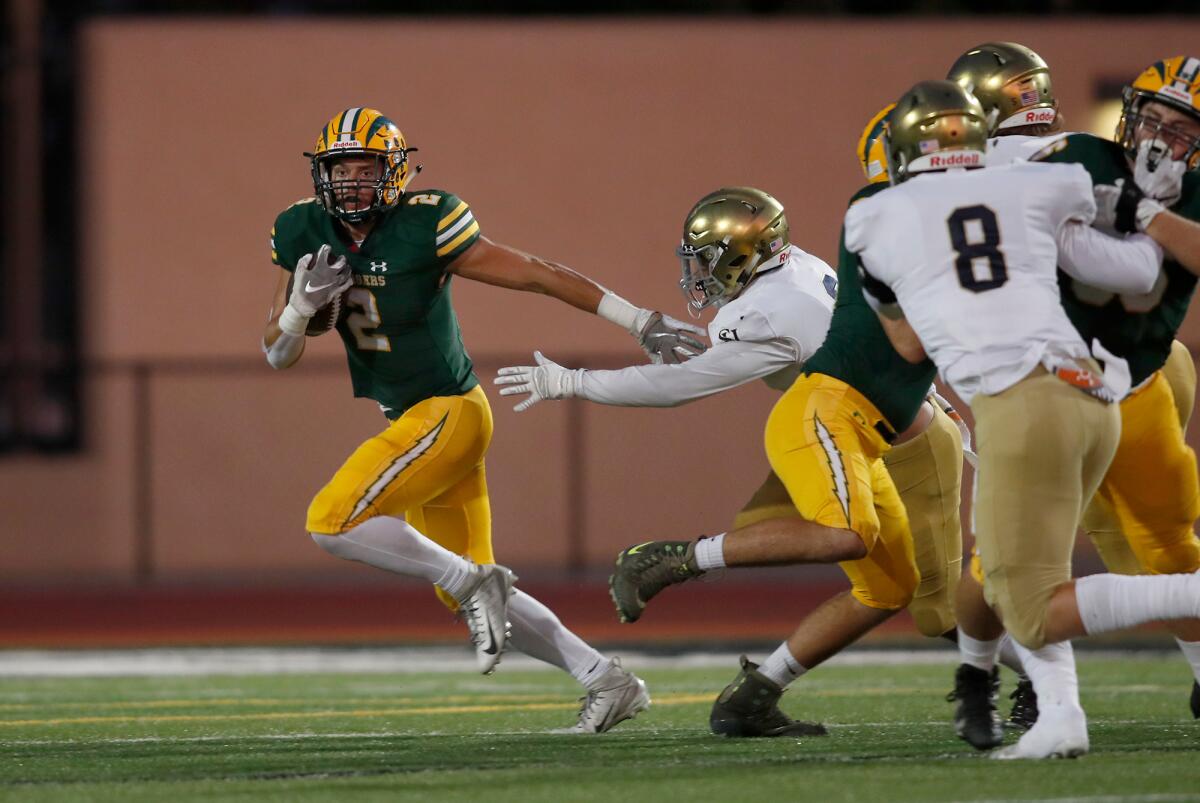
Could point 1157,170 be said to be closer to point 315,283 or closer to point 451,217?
point 451,217

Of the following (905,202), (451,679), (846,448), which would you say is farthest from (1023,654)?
(451,679)

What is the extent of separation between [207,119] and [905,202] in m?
9.03

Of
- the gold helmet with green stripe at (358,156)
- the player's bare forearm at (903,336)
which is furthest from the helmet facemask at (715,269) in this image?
the gold helmet with green stripe at (358,156)

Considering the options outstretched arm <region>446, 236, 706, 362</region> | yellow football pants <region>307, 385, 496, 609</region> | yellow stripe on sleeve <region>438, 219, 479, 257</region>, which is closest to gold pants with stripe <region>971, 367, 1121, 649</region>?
outstretched arm <region>446, 236, 706, 362</region>

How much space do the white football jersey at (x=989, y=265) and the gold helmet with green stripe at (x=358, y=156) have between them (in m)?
1.82

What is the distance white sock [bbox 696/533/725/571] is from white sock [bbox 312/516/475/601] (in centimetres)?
73

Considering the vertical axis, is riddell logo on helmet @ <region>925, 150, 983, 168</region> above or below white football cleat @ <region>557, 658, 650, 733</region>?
above

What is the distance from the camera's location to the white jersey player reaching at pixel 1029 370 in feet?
14.3

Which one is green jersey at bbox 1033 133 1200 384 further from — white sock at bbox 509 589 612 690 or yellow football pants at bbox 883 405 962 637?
white sock at bbox 509 589 612 690

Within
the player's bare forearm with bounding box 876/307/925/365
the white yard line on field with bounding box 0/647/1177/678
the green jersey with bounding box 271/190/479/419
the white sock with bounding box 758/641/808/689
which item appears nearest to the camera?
the player's bare forearm with bounding box 876/307/925/365

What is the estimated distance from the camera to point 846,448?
16.6 feet

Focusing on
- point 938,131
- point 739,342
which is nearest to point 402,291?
point 739,342

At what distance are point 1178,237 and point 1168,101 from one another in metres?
0.45

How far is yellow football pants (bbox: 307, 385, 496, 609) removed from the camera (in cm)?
550
